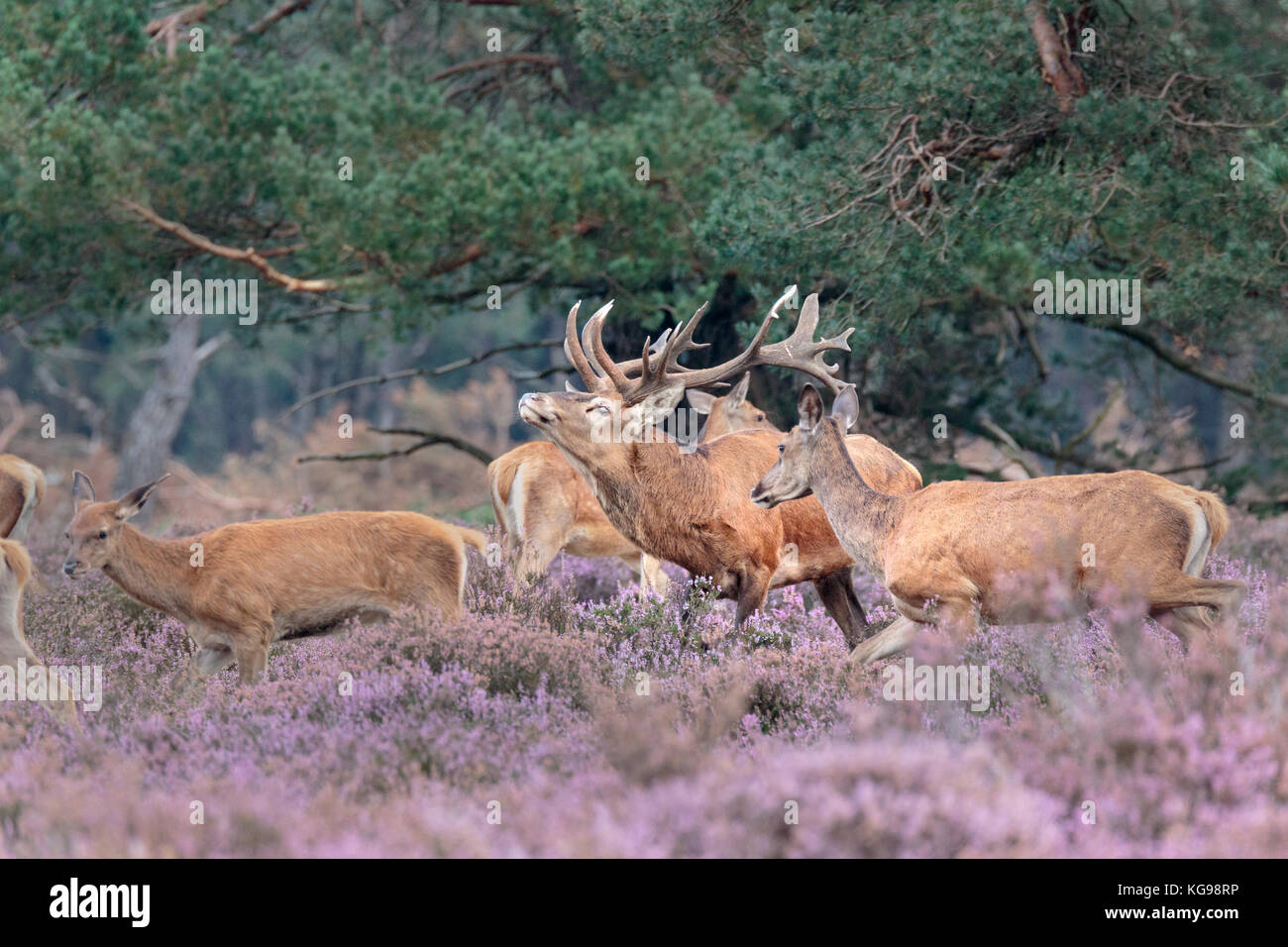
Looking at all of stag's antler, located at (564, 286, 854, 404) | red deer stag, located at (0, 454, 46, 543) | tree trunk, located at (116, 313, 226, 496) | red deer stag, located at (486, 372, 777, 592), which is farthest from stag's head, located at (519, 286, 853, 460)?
tree trunk, located at (116, 313, 226, 496)

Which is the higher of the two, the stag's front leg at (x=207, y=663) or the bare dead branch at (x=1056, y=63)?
the bare dead branch at (x=1056, y=63)

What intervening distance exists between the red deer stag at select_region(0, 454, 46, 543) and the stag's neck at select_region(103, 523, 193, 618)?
3103 mm

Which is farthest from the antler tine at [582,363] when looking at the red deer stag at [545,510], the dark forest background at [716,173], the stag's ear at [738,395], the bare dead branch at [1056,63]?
the bare dead branch at [1056,63]

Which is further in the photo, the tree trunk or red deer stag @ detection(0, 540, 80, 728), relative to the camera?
the tree trunk

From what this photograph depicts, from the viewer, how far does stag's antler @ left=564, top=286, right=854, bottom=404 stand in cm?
833

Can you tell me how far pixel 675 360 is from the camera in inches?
345

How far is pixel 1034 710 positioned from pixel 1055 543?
2.94 ft

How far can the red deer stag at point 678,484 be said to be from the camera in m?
8.19

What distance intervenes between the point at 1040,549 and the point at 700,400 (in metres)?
5.97

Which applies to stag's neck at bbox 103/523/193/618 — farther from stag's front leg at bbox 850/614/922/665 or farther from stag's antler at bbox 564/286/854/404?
stag's front leg at bbox 850/614/922/665

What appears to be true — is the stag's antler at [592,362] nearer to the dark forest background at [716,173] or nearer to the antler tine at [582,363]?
the antler tine at [582,363]

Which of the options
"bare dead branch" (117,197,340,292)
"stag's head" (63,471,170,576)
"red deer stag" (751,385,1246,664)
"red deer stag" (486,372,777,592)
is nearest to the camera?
"red deer stag" (751,385,1246,664)

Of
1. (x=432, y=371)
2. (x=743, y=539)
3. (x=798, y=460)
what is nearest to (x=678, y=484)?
(x=743, y=539)

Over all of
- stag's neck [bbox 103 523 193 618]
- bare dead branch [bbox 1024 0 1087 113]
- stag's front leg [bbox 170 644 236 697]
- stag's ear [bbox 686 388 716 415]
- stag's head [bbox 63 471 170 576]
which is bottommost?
stag's front leg [bbox 170 644 236 697]
